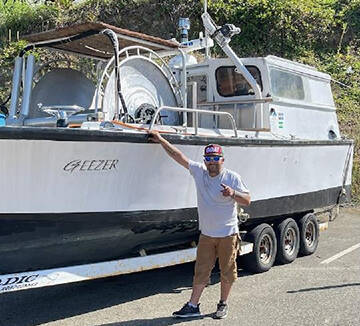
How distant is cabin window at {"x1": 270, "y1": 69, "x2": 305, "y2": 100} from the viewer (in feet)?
27.5

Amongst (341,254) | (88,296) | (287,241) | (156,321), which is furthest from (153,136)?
(341,254)

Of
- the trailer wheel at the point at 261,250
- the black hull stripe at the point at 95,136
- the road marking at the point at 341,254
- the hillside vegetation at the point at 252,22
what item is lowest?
the road marking at the point at 341,254

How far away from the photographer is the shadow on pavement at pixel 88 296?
5.99m

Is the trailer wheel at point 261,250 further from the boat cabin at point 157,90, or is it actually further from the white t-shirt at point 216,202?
the white t-shirt at point 216,202

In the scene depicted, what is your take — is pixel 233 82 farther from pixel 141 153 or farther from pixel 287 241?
pixel 141 153

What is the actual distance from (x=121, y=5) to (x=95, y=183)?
544 inches

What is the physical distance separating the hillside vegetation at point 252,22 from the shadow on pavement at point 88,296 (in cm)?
1042

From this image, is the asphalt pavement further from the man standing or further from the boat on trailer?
the boat on trailer

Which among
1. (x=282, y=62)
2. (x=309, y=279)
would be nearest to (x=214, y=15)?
(x=282, y=62)

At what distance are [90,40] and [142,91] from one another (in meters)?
0.85

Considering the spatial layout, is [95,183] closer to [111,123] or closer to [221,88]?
[111,123]

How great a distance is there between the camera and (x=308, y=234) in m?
8.93

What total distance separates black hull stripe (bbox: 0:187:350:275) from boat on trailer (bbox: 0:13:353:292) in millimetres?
12

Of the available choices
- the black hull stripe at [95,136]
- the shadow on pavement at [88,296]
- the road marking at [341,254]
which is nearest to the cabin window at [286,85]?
the black hull stripe at [95,136]
